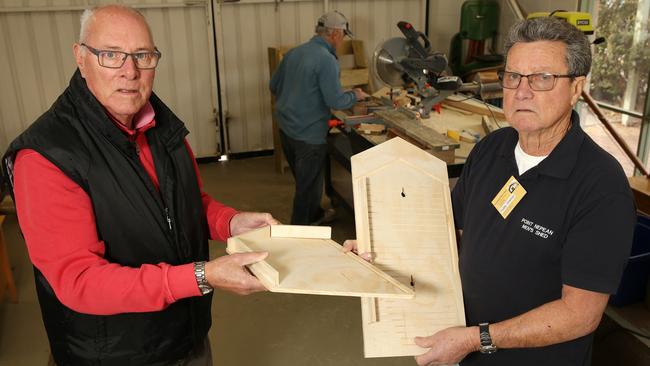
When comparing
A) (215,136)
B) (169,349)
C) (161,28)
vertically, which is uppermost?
(161,28)

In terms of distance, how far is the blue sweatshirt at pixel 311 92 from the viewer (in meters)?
4.02

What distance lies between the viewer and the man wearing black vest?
1.36 metres

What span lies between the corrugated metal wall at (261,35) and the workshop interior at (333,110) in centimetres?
1

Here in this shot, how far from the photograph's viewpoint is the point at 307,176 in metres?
4.22

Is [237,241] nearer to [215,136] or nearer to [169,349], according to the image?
[169,349]

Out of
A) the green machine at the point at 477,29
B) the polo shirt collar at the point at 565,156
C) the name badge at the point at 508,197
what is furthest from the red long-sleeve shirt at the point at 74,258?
the green machine at the point at 477,29

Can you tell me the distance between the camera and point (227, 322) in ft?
11.0

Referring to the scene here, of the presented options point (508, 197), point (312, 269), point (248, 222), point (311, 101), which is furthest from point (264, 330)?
point (508, 197)

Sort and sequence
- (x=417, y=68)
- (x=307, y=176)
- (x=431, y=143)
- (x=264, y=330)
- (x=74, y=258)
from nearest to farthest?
(x=74, y=258) → (x=431, y=143) → (x=264, y=330) → (x=417, y=68) → (x=307, y=176)

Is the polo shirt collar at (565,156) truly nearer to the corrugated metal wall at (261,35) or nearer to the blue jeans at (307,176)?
the blue jeans at (307,176)

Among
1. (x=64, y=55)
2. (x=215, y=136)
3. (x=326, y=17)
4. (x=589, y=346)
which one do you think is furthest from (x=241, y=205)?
(x=589, y=346)

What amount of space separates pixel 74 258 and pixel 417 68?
286cm

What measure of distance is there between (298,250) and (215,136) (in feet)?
16.5

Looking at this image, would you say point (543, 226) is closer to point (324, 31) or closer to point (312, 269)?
point (312, 269)
